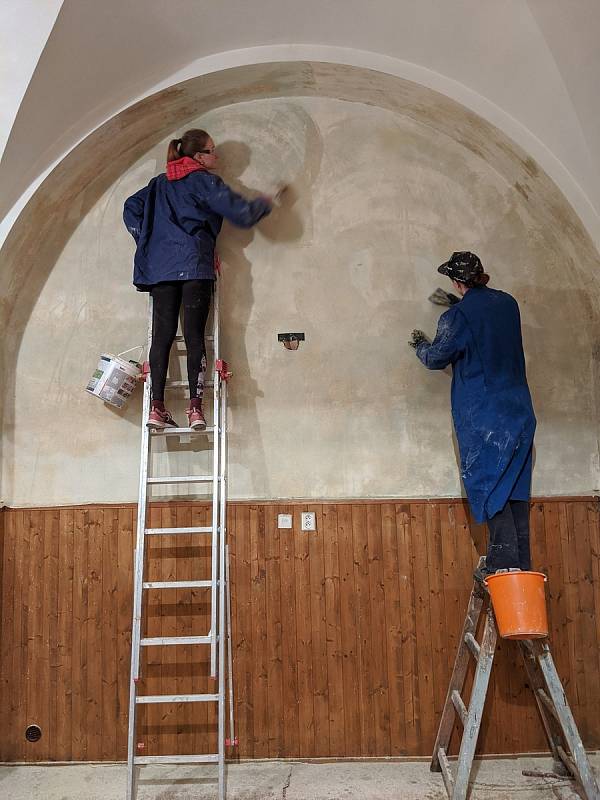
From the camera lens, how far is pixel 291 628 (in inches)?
140

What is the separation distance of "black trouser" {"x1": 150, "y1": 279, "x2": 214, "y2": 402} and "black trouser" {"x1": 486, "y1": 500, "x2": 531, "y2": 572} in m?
1.59

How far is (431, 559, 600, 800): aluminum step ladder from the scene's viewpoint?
2.80 metres

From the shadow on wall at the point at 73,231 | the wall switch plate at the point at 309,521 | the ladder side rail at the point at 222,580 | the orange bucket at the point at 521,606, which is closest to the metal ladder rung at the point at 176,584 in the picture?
the ladder side rail at the point at 222,580

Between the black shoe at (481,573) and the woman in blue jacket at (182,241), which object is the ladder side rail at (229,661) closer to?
the woman in blue jacket at (182,241)

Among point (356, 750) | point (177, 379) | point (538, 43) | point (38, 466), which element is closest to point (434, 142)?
point (538, 43)

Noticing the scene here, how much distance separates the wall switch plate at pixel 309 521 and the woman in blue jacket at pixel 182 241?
76cm

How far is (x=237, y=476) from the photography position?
12.1ft

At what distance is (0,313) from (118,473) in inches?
42.8

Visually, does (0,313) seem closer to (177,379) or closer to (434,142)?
(177,379)

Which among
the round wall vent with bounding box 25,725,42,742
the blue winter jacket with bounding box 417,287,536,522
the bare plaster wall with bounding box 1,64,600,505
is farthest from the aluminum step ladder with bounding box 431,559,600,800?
the round wall vent with bounding box 25,725,42,742

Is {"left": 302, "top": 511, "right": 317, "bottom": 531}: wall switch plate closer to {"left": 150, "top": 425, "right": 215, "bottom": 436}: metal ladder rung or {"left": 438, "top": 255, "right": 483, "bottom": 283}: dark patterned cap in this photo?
{"left": 150, "top": 425, "right": 215, "bottom": 436}: metal ladder rung

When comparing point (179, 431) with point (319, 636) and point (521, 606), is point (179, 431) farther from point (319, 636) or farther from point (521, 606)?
point (521, 606)

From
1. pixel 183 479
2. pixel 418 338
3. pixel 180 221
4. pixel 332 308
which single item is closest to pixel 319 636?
pixel 183 479

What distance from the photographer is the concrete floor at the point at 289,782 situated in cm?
315
